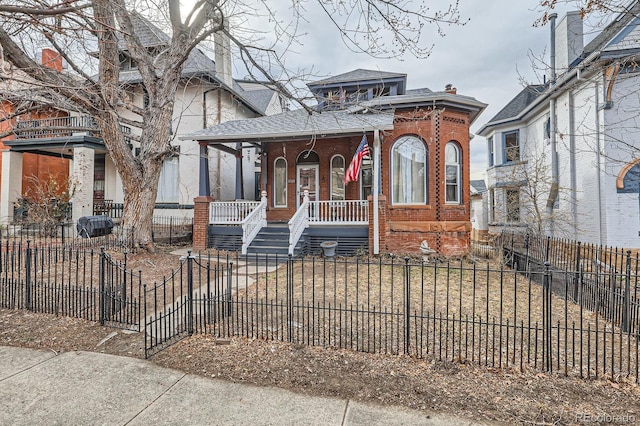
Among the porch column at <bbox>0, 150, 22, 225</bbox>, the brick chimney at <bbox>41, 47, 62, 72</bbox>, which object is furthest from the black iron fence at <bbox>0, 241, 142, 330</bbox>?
the porch column at <bbox>0, 150, 22, 225</bbox>

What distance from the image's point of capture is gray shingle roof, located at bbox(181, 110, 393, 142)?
11.9m

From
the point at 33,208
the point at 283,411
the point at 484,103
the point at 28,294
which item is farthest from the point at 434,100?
the point at 33,208

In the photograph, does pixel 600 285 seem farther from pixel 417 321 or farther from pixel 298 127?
pixel 298 127

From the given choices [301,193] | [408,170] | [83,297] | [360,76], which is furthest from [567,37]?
[83,297]

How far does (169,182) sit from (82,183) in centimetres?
382

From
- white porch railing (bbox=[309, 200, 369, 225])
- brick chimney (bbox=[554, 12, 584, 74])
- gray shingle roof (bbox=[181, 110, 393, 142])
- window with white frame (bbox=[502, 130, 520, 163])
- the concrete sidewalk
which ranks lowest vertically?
the concrete sidewalk

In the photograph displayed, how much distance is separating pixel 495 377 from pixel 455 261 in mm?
8361

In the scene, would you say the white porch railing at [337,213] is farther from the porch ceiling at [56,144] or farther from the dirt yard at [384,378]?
the porch ceiling at [56,144]

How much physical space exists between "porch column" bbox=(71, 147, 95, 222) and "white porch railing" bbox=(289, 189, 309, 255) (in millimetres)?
11259

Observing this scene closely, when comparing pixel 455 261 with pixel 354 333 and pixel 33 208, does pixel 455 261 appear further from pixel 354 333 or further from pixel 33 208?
pixel 33 208

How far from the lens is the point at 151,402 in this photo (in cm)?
350

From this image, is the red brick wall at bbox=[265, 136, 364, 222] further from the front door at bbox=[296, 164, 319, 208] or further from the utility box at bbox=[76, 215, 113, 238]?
the utility box at bbox=[76, 215, 113, 238]

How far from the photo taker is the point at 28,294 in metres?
6.25

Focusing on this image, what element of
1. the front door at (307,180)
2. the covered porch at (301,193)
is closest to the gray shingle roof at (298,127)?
the covered porch at (301,193)
